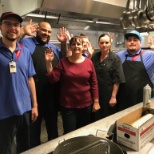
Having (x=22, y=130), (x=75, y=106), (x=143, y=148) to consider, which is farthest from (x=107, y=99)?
(x=143, y=148)

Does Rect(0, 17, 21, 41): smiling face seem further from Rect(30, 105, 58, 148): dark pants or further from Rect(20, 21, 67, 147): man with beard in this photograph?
Rect(30, 105, 58, 148): dark pants

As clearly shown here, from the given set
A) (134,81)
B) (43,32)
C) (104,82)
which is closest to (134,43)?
(134,81)

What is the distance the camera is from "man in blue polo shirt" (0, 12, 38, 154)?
124 centimetres

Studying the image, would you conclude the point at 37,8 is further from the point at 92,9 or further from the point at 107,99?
the point at 107,99

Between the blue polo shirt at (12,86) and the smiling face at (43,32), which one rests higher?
the smiling face at (43,32)

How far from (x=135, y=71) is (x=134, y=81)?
0.32ft

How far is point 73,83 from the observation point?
4.96 ft

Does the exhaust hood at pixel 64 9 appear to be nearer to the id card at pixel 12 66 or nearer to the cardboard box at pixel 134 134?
the id card at pixel 12 66

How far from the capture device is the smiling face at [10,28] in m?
1.27

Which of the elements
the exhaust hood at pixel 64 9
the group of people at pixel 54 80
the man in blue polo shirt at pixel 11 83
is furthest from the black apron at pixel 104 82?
the man in blue polo shirt at pixel 11 83

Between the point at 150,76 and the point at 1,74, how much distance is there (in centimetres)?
133

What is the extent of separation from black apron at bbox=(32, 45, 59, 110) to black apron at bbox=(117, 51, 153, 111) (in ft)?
2.25

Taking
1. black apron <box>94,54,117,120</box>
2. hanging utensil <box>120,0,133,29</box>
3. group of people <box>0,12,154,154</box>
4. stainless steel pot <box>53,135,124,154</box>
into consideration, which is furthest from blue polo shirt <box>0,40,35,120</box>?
hanging utensil <box>120,0,133,29</box>

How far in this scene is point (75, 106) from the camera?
151cm
